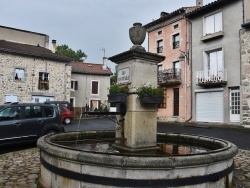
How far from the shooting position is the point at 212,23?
63.5ft

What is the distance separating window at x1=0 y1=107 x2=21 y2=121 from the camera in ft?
26.9

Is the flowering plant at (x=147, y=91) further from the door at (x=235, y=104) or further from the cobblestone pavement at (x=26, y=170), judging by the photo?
the door at (x=235, y=104)

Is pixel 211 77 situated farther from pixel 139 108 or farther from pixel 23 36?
pixel 23 36

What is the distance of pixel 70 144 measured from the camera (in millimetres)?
5875

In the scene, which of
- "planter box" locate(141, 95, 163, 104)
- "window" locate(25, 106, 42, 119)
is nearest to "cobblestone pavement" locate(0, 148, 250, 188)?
"window" locate(25, 106, 42, 119)

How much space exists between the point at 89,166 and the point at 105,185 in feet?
1.13

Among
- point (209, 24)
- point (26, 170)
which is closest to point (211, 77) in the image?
point (209, 24)

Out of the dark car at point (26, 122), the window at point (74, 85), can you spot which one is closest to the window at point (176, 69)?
the window at point (74, 85)

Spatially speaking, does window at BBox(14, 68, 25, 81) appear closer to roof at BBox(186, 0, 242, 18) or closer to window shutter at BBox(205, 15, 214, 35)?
roof at BBox(186, 0, 242, 18)

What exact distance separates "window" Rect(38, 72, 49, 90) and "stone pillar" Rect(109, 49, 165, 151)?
73.6 ft

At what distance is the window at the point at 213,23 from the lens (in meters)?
18.8

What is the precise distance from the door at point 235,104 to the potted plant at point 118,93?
47.0ft

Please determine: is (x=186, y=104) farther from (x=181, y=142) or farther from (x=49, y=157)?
(x=49, y=157)

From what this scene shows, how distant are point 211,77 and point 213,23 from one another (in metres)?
4.35
